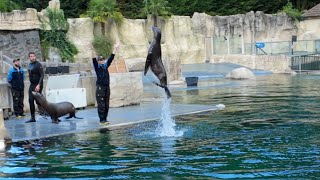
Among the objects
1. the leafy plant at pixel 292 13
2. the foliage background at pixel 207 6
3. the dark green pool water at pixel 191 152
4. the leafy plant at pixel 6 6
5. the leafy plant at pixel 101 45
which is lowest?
the dark green pool water at pixel 191 152

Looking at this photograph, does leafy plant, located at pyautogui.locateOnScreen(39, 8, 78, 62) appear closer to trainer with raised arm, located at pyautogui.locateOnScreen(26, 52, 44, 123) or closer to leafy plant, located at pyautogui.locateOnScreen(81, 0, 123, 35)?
leafy plant, located at pyautogui.locateOnScreen(81, 0, 123, 35)

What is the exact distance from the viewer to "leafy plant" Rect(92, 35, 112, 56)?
1487 inches

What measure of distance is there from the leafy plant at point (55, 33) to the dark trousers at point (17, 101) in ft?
70.5

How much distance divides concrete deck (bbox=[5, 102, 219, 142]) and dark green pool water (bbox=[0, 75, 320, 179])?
1.81 feet

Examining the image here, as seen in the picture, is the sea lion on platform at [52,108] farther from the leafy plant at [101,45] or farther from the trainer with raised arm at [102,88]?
the leafy plant at [101,45]

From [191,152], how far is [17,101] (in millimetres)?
6828

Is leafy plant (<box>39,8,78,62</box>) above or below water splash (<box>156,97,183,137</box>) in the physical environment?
above

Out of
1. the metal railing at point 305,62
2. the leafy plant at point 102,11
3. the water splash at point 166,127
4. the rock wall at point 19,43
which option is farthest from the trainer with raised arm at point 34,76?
the metal railing at point 305,62

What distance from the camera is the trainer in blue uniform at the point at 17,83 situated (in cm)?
1425

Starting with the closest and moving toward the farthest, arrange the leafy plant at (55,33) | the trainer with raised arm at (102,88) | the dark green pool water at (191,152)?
1. the dark green pool water at (191,152)
2. the trainer with raised arm at (102,88)
3. the leafy plant at (55,33)

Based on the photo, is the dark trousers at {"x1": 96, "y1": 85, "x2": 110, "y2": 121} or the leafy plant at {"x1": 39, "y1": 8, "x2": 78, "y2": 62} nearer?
the dark trousers at {"x1": 96, "y1": 85, "x2": 110, "y2": 121}

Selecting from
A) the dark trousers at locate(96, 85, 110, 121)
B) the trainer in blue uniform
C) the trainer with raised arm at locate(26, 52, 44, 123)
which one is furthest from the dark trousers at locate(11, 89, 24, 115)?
the dark trousers at locate(96, 85, 110, 121)

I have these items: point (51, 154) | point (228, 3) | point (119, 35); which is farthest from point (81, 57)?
point (51, 154)

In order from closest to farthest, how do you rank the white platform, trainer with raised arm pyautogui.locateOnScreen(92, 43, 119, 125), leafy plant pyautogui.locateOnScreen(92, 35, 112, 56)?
trainer with raised arm pyautogui.locateOnScreen(92, 43, 119, 125)
the white platform
leafy plant pyautogui.locateOnScreen(92, 35, 112, 56)
